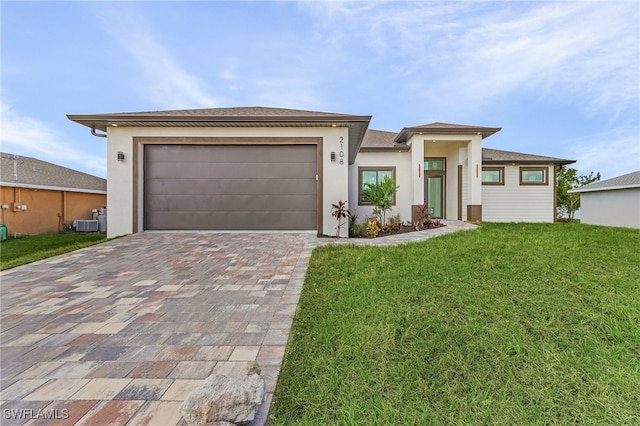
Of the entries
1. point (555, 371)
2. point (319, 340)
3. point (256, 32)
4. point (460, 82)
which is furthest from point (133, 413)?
point (460, 82)

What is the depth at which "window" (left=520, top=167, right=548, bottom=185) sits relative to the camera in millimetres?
13398

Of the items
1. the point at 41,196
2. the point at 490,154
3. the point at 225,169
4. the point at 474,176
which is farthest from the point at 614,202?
the point at 41,196

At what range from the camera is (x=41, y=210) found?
12.4 m

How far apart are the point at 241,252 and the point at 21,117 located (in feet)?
37.4

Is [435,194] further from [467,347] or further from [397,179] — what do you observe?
[467,347]

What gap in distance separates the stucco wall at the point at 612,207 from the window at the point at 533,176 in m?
3.06

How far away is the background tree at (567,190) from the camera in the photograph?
1906cm

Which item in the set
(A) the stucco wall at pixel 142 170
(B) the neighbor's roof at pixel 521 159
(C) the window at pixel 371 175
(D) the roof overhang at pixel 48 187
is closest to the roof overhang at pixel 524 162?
(B) the neighbor's roof at pixel 521 159

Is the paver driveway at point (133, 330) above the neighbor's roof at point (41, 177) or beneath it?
beneath

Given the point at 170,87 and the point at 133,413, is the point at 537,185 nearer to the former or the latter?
the point at 133,413

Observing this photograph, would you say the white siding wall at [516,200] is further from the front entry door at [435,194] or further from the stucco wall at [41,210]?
the stucco wall at [41,210]

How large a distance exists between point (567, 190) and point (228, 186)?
840 inches

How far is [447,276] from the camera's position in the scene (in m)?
3.93

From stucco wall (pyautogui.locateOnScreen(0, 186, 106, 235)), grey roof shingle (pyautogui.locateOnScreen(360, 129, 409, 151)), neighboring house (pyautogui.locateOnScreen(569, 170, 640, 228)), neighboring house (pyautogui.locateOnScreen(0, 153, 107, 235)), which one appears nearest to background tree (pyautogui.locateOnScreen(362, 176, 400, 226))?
grey roof shingle (pyautogui.locateOnScreen(360, 129, 409, 151))
